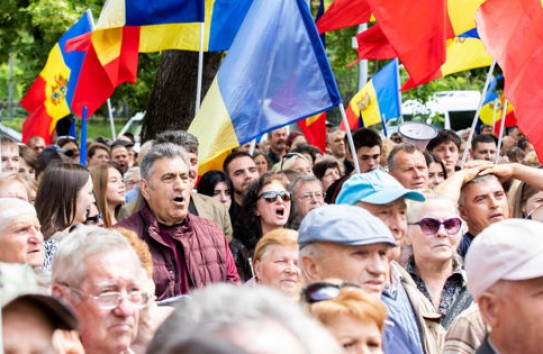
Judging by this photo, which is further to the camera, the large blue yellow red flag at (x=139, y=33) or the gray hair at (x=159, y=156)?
the large blue yellow red flag at (x=139, y=33)

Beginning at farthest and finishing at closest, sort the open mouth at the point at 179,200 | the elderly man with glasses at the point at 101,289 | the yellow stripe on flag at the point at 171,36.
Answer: the yellow stripe on flag at the point at 171,36, the open mouth at the point at 179,200, the elderly man with glasses at the point at 101,289

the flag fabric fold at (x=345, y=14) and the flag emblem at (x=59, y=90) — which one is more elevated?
the flag fabric fold at (x=345, y=14)

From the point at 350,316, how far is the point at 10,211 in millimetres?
2230

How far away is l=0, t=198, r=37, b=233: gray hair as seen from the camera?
5102mm

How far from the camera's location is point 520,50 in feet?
26.7


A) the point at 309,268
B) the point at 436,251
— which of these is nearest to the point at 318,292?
the point at 309,268

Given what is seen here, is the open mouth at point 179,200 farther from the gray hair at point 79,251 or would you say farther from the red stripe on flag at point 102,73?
the red stripe on flag at point 102,73

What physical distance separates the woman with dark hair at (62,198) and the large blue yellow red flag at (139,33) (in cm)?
312

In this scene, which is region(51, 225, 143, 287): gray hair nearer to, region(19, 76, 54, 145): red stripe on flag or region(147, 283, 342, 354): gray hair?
region(147, 283, 342, 354): gray hair

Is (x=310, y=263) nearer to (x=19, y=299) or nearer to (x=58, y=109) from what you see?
(x=19, y=299)

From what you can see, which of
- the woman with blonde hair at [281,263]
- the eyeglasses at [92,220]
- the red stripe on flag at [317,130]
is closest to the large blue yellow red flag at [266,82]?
the eyeglasses at [92,220]

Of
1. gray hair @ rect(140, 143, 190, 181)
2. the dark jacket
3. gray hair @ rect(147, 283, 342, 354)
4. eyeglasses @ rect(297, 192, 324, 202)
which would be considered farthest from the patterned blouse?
gray hair @ rect(147, 283, 342, 354)

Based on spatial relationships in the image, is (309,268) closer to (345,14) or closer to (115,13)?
(115,13)

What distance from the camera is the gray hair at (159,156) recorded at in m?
6.49
